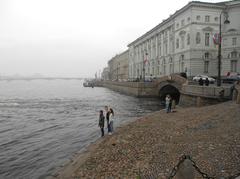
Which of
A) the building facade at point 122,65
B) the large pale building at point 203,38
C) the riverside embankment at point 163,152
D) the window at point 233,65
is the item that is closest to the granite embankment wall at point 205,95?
the riverside embankment at point 163,152

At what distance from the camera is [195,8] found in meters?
54.0

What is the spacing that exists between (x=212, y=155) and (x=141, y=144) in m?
3.89

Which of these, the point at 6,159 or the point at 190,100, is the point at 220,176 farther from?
the point at 190,100

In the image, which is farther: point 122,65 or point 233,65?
point 122,65

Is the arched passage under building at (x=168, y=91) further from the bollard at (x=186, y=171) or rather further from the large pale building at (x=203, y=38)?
the bollard at (x=186, y=171)

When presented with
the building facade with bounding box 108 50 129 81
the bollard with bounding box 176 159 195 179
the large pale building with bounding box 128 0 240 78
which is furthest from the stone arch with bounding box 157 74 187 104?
the building facade with bounding box 108 50 129 81

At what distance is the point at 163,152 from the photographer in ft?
35.3

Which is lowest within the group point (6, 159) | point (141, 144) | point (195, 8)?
point (6, 159)

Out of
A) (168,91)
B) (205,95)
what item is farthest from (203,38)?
(205,95)

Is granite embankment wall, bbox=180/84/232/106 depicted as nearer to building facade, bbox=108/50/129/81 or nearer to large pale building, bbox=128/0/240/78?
large pale building, bbox=128/0/240/78

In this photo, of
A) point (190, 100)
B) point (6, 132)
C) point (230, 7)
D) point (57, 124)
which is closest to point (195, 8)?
point (230, 7)

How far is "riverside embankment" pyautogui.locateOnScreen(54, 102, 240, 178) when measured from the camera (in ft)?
29.2

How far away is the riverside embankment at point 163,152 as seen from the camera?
8.89 m

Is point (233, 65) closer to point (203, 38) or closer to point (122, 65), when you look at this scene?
point (203, 38)
